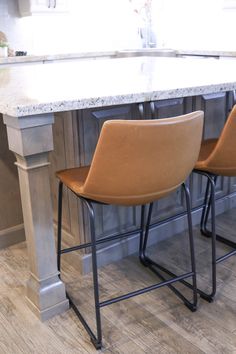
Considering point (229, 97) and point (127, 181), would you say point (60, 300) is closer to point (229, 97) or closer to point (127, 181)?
point (127, 181)

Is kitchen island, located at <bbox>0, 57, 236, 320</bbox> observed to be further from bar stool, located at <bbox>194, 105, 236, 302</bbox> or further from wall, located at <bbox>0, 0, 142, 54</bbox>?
wall, located at <bbox>0, 0, 142, 54</bbox>

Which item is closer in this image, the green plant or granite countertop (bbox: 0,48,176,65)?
granite countertop (bbox: 0,48,176,65)

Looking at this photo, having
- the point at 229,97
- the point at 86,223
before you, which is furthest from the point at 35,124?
the point at 229,97

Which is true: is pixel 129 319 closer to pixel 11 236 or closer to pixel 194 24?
pixel 11 236

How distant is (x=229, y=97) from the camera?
2.50m

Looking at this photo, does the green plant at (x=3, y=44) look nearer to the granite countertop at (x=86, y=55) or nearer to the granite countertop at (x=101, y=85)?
the granite countertop at (x=86, y=55)

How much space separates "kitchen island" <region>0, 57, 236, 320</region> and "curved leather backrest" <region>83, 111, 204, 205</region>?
0.19 metres

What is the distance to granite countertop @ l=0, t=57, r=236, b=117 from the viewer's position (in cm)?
143

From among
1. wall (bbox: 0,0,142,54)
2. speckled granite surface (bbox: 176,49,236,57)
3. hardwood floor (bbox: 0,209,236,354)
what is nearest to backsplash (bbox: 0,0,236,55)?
wall (bbox: 0,0,142,54)

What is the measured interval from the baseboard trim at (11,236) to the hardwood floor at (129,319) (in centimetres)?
20

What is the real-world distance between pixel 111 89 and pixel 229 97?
3.68 ft

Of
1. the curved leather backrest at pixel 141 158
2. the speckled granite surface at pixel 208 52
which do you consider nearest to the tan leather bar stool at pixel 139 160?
the curved leather backrest at pixel 141 158

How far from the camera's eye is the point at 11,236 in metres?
2.42

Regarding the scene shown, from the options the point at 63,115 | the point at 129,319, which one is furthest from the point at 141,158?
the point at 129,319
